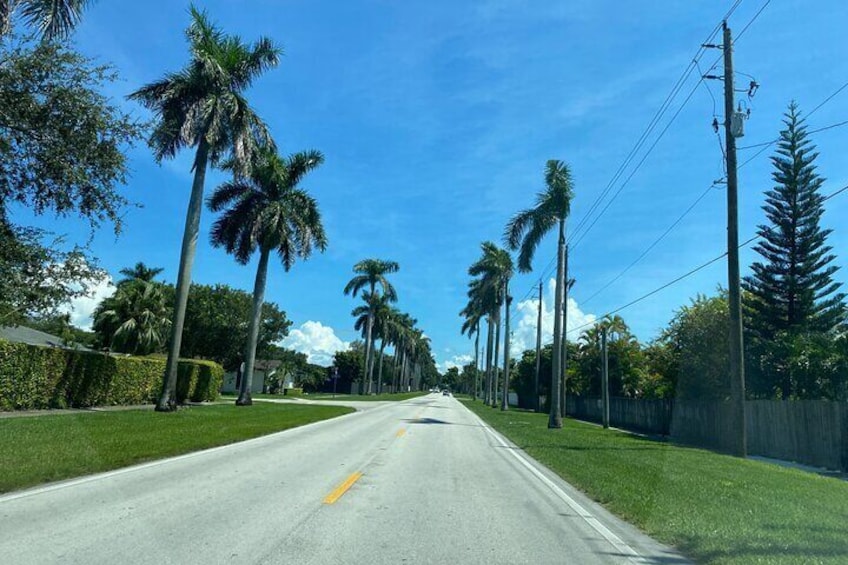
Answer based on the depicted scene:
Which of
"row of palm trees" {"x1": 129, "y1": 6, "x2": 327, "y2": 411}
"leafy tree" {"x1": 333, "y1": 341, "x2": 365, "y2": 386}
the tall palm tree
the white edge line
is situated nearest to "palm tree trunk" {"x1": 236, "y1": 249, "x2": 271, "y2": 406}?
the tall palm tree

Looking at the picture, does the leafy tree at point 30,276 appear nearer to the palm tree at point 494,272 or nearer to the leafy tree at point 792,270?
the leafy tree at point 792,270

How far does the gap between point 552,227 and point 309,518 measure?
97.3 feet

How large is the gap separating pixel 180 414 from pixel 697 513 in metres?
20.7

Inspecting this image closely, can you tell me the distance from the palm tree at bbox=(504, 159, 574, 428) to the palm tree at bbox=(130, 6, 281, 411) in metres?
15.3

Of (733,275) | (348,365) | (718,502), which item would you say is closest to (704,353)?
(733,275)

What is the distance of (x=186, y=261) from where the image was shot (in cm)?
2725

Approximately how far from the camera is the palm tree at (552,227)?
107ft

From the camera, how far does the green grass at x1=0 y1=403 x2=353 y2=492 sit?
422 inches

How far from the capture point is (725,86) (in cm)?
2142

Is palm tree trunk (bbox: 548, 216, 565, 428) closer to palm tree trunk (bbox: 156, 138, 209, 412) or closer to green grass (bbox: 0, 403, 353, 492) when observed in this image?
green grass (bbox: 0, 403, 353, 492)

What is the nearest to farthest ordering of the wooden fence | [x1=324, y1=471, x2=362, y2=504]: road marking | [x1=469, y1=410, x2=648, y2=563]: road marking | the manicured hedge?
[x1=469, y1=410, x2=648, y2=563]: road marking, [x1=324, y1=471, x2=362, y2=504]: road marking, the wooden fence, the manicured hedge

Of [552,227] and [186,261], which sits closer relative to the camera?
[186,261]

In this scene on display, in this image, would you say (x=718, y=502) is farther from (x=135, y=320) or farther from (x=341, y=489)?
(x=135, y=320)

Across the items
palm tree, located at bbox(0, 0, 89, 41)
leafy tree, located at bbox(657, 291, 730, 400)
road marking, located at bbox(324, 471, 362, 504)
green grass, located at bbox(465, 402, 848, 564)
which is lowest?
road marking, located at bbox(324, 471, 362, 504)
